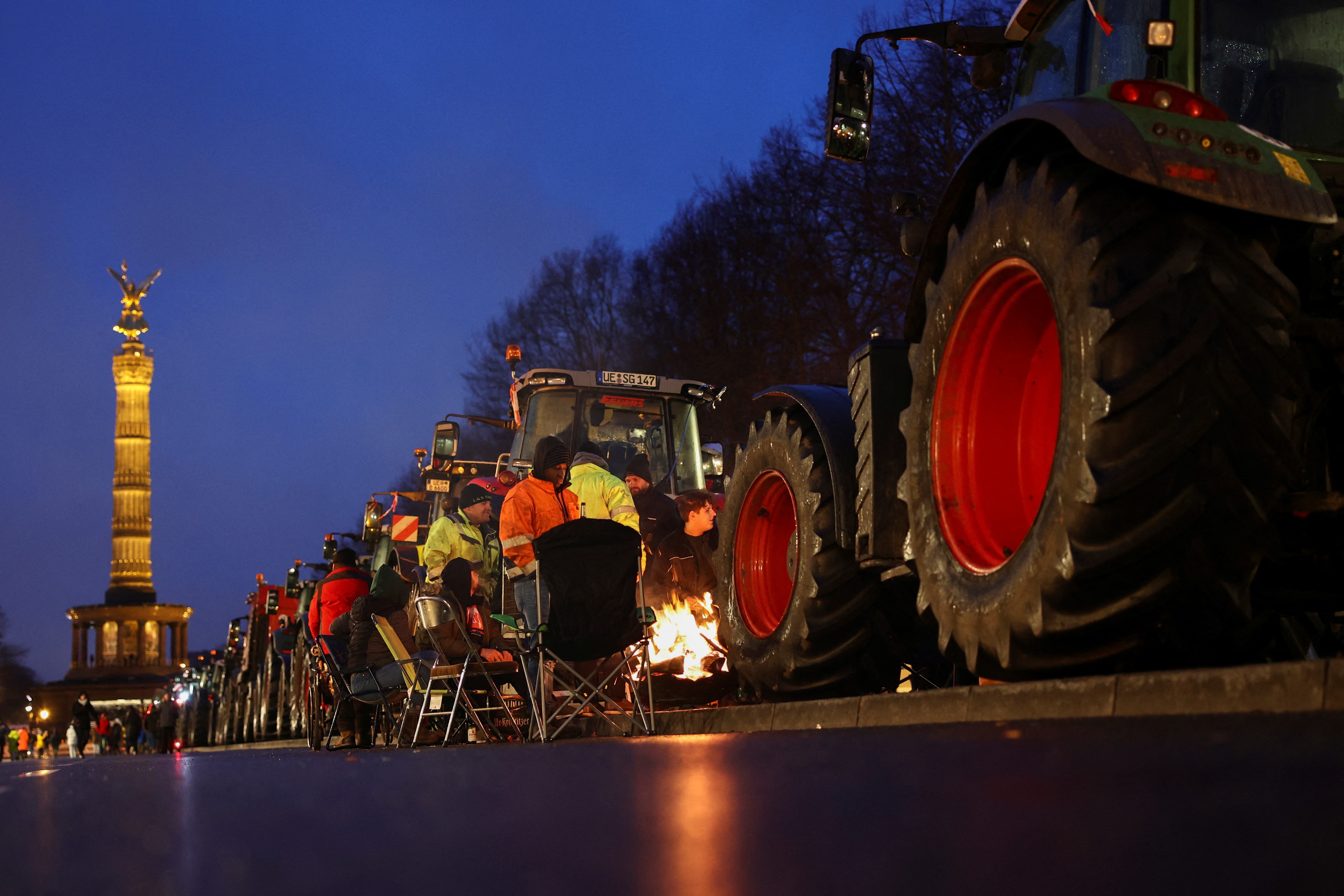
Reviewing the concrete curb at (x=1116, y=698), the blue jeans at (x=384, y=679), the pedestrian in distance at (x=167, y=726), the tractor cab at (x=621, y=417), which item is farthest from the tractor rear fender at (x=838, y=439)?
the pedestrian in distance at (x=167, y=726)

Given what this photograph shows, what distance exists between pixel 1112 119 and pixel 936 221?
3.75ft

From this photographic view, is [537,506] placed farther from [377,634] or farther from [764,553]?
[377,634]

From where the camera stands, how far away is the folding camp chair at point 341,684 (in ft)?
35.8

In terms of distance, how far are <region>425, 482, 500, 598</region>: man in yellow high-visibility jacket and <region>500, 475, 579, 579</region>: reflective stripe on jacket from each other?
2.50 meters

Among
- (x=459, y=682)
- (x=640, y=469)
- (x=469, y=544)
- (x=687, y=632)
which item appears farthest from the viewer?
(x=469, y=544)

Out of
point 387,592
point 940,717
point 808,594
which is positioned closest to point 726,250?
point 387,592

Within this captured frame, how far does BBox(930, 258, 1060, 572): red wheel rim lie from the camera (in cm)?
431

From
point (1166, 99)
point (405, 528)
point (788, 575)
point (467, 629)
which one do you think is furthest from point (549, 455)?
point (405, 528)

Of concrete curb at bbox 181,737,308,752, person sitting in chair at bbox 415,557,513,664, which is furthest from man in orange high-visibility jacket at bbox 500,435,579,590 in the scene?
concrete curb at bbox 181,737,308,752

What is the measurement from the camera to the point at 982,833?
1504 millimetres

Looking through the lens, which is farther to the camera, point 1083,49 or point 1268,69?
point 1083,49

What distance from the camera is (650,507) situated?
1062cm

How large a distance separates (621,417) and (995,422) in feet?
31.5

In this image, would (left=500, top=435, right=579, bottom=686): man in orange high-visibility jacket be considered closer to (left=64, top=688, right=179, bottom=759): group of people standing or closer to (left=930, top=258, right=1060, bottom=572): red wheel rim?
(left=930, top=258, right=1060, bottom=572): red wheel rim
